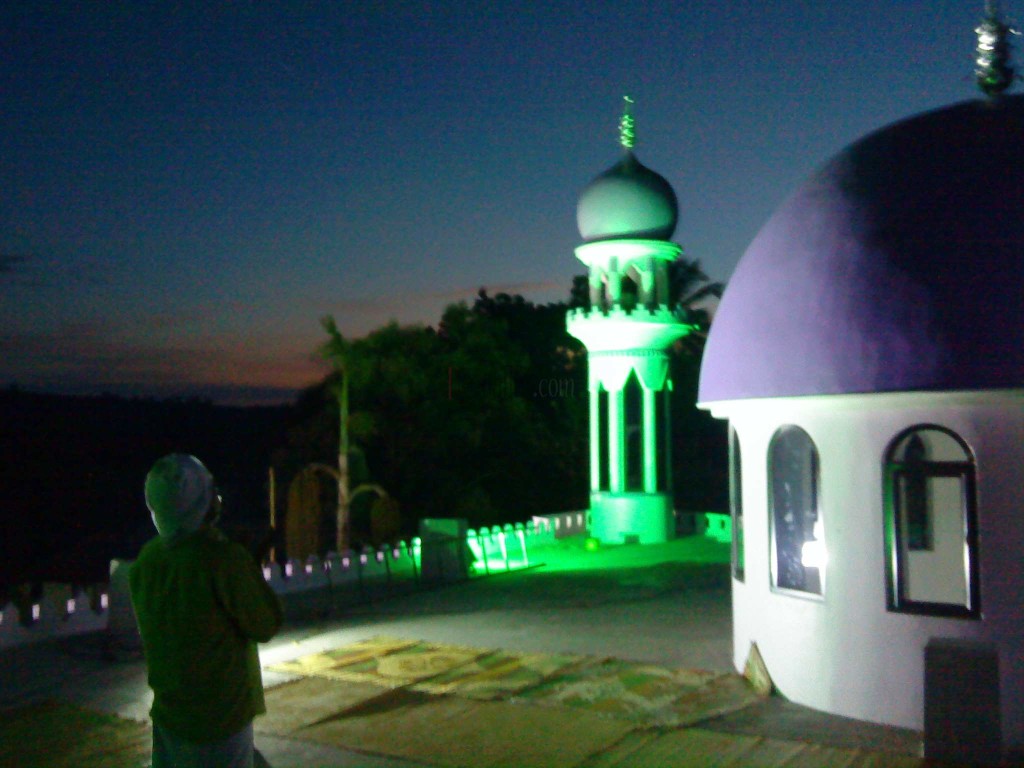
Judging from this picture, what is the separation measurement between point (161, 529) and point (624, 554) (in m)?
18.4

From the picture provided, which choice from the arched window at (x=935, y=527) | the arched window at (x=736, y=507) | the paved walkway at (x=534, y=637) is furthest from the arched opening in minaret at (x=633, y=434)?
the arched window at (x=736, y=507)

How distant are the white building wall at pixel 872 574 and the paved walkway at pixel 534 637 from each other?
366 mm

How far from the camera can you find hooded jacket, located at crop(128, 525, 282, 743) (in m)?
4.85

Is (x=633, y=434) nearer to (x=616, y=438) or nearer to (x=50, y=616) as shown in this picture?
(x=616, y=438)

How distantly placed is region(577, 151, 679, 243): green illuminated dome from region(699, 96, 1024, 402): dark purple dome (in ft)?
48.0

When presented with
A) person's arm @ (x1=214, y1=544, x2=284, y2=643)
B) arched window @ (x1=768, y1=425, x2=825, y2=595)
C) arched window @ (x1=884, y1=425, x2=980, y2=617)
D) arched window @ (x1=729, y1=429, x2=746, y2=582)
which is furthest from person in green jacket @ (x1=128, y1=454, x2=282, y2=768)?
arched window @ (x1=884, y1=425, x2=980, y2=617)

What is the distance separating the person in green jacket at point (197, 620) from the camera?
15.9 feet

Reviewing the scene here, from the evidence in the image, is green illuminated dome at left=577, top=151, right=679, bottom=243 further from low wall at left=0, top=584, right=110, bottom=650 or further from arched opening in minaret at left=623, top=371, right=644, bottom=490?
arched opening in minaret at left=623, top=371, right=644, bottom=490

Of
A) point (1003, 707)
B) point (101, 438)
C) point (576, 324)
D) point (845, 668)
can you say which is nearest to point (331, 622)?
point (845, 668)

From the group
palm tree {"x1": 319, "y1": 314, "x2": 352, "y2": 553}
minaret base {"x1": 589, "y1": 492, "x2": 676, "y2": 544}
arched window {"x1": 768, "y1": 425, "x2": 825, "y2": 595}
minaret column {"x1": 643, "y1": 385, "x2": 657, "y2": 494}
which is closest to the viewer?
arched window {"x1": 768, "y1": 425, "x2": 825, "y2": 595}

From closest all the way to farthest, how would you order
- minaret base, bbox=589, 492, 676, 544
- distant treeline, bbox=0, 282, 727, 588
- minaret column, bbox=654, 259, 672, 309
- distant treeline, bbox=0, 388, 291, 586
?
minaret base, bbox=589, 492, 676, 544 → minaret column, bbox=654, 259, 672, 309 → distant treeline, bbox=0, 282, 727, 588 → distant treeline, bbox=0, 388, 291, 586

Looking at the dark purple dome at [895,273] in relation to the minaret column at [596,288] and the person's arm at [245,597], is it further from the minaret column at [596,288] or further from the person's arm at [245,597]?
the minaret column at [596,288]

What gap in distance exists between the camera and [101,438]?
57.8 meters

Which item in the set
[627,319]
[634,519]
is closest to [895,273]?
[627,319]
